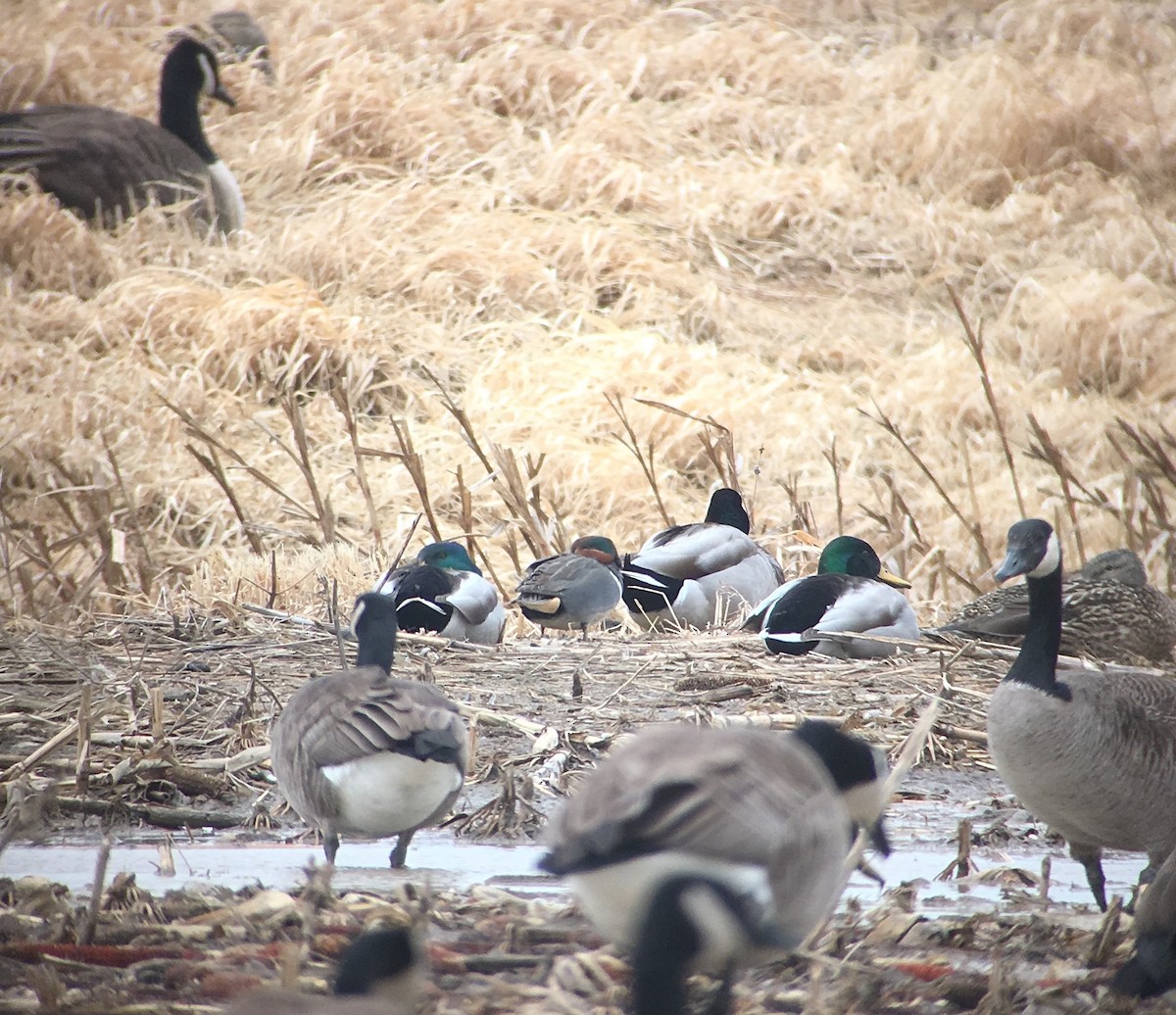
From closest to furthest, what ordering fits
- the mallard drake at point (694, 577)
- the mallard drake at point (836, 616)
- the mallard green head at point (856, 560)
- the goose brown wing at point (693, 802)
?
the goose brown wing at point (693, 802) → the mallard drake at point (836, 616) → the mallard green head at point (856, 560) → the mallard drake at point (694, 577)

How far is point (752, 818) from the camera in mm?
2039

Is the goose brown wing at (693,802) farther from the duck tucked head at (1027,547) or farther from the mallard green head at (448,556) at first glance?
the mallard green head at (448,556)

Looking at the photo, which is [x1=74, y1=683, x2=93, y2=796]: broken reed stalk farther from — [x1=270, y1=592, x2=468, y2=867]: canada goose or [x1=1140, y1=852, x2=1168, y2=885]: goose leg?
[x1=1140, y1=852, x2=1168, y2=885]: goose leg

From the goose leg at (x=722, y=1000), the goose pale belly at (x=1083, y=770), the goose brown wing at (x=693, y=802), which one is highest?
the goose brown wing at (x=693, y=802)

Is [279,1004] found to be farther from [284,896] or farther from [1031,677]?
[1031,677]

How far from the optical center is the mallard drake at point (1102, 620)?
5.50 meters

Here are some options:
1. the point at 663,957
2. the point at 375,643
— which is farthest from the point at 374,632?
the point at 663,957

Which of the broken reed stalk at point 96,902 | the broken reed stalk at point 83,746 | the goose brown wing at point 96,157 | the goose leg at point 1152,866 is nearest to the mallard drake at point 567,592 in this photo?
the broken reed stalk at point 83,746

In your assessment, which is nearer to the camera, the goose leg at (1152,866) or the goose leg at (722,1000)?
the goose leg at (722,1000)

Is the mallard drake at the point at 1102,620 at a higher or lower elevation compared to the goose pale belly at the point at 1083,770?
lower

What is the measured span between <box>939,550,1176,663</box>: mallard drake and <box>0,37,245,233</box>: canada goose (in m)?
9.41

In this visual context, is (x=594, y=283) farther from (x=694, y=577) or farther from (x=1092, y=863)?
(x=1092, y=863)

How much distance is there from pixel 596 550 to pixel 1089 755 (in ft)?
12.2

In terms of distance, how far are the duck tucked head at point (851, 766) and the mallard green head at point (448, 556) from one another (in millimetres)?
4117
